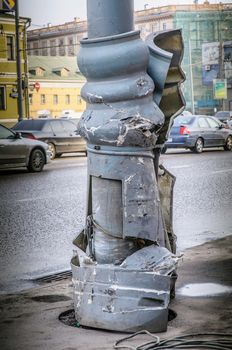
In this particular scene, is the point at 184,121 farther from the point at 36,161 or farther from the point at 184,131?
the point at 36,161

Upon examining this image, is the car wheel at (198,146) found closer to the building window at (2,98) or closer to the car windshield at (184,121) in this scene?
the car windshield at (184,121)

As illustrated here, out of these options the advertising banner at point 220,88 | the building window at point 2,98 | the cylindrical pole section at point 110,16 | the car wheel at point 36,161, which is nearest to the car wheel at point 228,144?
the car wheel at point 36,161

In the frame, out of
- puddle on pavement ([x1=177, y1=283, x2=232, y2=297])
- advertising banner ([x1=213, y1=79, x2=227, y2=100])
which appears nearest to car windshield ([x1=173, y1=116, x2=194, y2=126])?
puddle on pavement ([x1=177, y1=283, x2=232, y2=297])

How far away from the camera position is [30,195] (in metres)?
13.2

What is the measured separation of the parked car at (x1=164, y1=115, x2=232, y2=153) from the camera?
26609mm

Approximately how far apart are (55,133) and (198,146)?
5492 millimetres

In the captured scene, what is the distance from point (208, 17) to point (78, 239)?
247 ft

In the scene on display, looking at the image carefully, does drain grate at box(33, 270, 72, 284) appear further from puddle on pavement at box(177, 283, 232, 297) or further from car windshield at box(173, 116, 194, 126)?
car windshield at box(173, 116, 194, 126)

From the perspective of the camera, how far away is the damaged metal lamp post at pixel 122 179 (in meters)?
4.33

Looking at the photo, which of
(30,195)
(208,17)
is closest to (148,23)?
(208,17)

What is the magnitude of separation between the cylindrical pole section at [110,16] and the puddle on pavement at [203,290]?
2001mm

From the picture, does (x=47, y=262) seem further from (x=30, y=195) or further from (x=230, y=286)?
(x=30, y=195)

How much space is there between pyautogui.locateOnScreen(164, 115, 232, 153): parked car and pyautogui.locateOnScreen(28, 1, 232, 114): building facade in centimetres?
3922

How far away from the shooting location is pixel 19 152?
1916 cm
